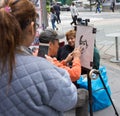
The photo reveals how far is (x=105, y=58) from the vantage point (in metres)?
7.87

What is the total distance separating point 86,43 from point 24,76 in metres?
1.52

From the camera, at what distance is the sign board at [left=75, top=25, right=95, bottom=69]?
2.83 metres

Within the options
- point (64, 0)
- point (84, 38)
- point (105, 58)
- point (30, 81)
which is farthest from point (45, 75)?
point (64, 0)

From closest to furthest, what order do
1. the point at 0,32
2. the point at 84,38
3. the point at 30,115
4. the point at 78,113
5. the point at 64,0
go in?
1. the point at 0,32
2. the point at 30,115
3. the point at 84,38
4. the point at 78,113
5. the point at 64,0

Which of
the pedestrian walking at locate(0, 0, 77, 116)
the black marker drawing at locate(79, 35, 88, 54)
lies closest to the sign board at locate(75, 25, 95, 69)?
the black marker drawing at locate(79, 35, 88, 54)

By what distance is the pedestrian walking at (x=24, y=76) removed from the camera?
4.61 feet

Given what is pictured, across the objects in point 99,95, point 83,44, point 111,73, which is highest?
point 83,44

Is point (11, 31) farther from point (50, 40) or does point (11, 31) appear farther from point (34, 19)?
point (50, 40)

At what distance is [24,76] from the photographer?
1.43 m

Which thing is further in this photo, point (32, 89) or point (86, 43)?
point (86, 43)

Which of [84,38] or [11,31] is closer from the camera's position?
[11,31]

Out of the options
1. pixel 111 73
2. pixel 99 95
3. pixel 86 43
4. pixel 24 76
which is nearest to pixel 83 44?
pixel 86 43

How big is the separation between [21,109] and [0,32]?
0.38 metres

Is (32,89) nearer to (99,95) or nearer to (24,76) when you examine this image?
(24,76)
